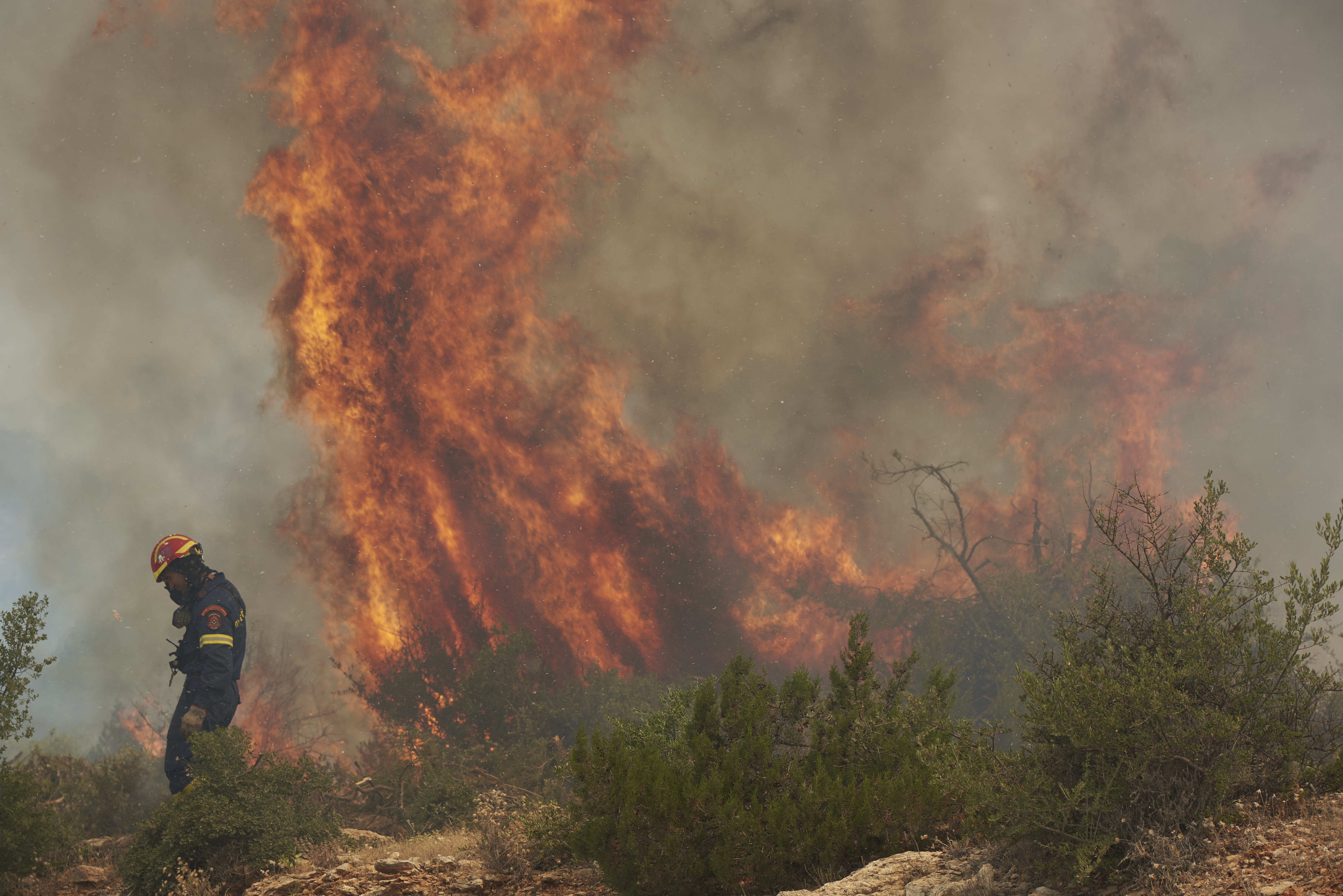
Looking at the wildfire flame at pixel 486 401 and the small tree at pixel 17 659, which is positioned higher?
the wildfire flame at pixel 486 401

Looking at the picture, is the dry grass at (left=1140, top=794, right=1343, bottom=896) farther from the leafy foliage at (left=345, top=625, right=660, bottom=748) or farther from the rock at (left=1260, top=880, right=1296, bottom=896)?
the leafy foliage at (left=345, top=625, right=660, bottom=748)

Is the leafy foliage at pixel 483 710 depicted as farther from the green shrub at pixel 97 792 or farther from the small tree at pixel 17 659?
the small tree at pixel 17 659

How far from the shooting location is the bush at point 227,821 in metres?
10.6

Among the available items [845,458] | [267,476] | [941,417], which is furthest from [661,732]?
[267,476]

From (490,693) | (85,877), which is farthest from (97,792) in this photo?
(490,693)

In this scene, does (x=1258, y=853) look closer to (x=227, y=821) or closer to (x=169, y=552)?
(x=227, y=821)

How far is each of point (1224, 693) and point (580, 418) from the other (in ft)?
90.9

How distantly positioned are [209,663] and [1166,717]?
13699mm

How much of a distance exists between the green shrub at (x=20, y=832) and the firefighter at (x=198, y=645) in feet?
5.21

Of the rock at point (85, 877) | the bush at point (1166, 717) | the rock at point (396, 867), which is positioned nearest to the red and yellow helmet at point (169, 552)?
the rock at point (85, 877)

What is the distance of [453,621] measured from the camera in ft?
94.4

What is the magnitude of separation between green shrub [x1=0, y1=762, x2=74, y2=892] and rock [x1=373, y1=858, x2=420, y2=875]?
6069mm

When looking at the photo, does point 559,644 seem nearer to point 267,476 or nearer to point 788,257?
point 788,257

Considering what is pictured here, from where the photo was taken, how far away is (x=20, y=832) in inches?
450
